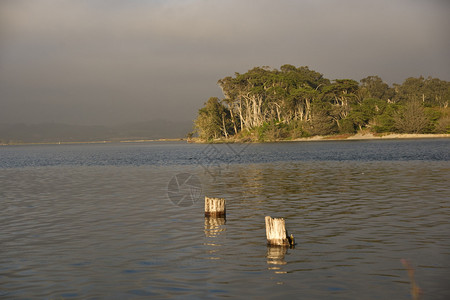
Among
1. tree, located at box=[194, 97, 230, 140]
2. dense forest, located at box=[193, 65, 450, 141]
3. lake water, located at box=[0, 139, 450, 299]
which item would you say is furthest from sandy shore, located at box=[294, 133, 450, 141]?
lake water, located at box=[0, 139, 450, 299]

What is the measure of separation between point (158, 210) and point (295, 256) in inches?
459

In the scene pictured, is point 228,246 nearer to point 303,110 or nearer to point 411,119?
point 411,119

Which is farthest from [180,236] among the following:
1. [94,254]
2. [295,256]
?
[295,256]

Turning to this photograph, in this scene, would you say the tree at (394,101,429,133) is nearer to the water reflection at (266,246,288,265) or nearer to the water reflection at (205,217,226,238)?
the water reflection at (205,217,226,238)

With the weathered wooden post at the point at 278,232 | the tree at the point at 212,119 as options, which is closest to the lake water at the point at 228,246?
the weathered wooden post at the point at 278,232

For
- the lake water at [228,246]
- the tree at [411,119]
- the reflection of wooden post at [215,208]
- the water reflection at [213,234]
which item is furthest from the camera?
the tree at [411,119]

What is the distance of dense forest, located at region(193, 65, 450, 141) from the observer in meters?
144

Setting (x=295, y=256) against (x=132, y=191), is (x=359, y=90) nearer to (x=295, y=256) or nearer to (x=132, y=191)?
(x=132, y=191)

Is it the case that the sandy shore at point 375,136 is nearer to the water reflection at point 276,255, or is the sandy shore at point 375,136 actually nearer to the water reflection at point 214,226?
the water reflection at point 214,226

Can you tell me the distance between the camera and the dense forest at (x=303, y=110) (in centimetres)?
14375

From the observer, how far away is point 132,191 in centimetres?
3381

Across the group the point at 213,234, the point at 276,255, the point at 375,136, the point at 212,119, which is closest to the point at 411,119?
the point at 375,136

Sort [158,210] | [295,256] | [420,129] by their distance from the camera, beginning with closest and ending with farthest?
[295,256]
[158,210]
[420,129]

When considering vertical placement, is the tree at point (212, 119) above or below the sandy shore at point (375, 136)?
above
